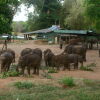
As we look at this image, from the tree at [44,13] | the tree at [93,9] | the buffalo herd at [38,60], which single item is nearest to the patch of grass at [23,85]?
the buffalo herd at [38,60]

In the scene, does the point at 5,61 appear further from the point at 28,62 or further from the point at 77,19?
the point at 77,19

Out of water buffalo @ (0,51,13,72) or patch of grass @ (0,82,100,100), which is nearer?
patch of grass @ (0,82,100,100)

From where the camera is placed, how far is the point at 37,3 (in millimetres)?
70125

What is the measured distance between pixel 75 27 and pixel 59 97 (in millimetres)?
46395

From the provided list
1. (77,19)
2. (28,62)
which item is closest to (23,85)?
(28,62)

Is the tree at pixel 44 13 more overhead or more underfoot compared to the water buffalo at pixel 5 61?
more overhead

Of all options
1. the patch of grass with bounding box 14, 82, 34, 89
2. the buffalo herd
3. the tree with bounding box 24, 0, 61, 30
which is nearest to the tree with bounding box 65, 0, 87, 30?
the tree with bounding box 24, 0, 61, 30

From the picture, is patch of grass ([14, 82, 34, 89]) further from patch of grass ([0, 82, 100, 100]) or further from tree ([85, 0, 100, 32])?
tree ([85, 0, 100, 32])

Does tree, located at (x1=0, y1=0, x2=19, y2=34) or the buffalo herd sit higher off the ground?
tree, located at (x1=0, y1=0, x2=19, y2=34)

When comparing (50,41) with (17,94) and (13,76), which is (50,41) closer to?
(13,76)

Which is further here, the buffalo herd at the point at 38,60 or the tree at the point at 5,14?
the tree at the point at 5,14

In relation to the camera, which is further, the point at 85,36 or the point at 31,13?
the point at 31,13

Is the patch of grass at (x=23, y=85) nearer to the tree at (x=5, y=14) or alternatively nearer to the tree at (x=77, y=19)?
the tree at (x=5, y=14)

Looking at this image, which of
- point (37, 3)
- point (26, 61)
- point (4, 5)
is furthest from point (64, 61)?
point (37, 3)
